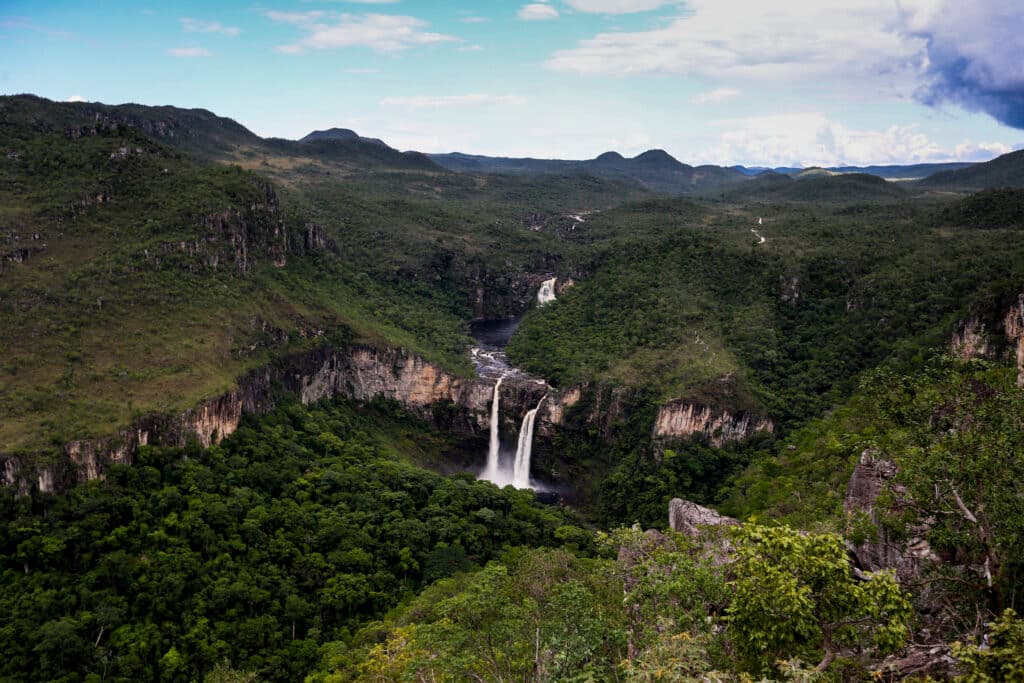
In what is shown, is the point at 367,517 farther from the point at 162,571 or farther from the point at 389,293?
the point at 389,293

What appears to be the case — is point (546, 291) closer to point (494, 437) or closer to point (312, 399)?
point (494, 437)

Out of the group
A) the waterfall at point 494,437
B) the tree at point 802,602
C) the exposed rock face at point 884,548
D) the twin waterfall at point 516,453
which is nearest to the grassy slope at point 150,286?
the waterfall at point 494,437

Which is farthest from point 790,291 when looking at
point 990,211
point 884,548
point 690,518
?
→ point 884,548

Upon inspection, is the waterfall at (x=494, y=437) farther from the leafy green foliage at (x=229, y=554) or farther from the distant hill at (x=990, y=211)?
the distant hill at (x=990, y=211)

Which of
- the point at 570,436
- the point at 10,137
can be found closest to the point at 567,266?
the point at 570,436

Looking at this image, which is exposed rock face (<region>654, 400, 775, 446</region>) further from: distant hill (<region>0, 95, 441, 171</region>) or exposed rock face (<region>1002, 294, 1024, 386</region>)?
distant hill (<region>0, 95, 441, 171</region>)

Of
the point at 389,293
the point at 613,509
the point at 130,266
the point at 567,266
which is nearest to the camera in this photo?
the point at 130,266
